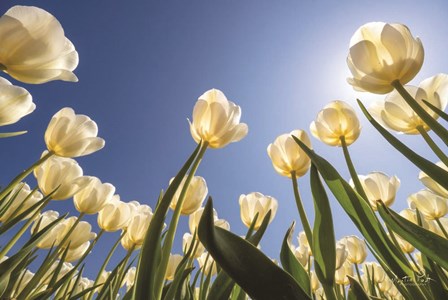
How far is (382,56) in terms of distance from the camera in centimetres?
101

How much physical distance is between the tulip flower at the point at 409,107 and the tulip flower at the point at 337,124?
12cm

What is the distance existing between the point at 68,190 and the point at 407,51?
1.50 meters

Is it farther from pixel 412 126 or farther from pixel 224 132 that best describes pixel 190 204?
pixel 412 126

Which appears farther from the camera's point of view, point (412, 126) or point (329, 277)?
point (412, 126)

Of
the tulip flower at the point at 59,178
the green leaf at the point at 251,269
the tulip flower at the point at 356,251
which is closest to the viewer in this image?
the green leaf at the point at 251,269

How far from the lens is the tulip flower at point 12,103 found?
3.80 feet

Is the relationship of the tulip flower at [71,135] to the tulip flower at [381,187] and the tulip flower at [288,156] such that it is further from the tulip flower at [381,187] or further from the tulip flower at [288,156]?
the tulip flower at [381,187]

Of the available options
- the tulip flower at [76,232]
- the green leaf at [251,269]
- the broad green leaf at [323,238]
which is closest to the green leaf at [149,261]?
the green leaf at [251,269]

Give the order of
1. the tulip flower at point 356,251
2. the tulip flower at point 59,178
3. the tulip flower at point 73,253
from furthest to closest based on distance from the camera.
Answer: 1. the tulip flower at point 356,251
2. the tulip flower at point 73,253
3. the tulip flower at point 59,178

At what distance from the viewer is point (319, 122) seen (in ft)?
4.48

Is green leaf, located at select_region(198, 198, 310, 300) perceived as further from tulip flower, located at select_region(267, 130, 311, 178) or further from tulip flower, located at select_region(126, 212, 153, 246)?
tulip flower, located at select_region(126, 212, 153, 246)

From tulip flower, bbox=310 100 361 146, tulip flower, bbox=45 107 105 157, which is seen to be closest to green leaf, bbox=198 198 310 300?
tulip flower, bbox=310 100 361 146

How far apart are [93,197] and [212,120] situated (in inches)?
37.2

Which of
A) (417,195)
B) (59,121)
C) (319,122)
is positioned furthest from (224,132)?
(417,195)
